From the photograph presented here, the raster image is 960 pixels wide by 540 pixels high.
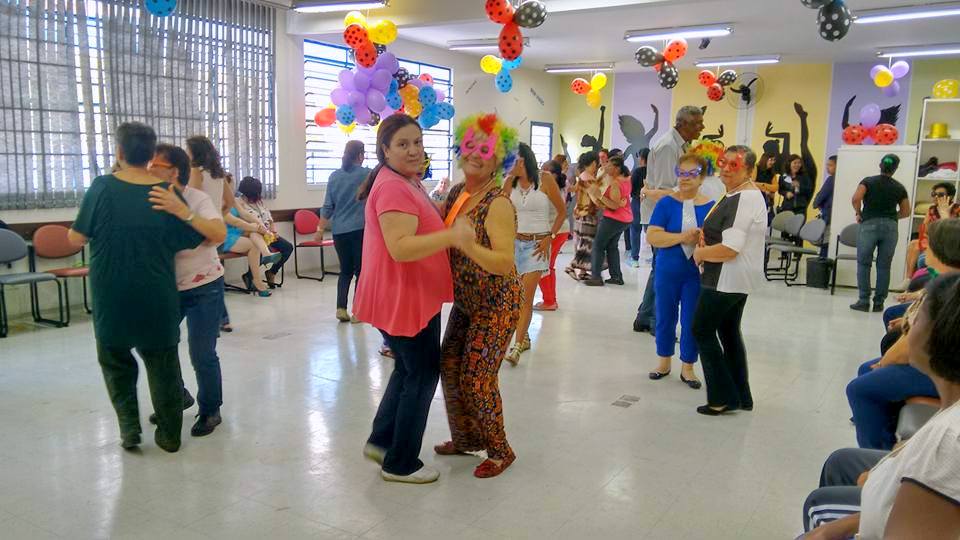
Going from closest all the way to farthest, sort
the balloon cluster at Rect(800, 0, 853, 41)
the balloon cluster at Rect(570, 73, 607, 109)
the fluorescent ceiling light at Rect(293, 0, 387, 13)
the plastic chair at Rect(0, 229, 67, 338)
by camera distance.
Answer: the plastic chair at Rect(0, 229, 67, 338) → the balloon cluster at Rect(800, 0, 853, 41) → the fluorescent ceiling light at Rect(293, 0, 387, 13) → the balloon cluster at Rect(570, 73, 607, 109)

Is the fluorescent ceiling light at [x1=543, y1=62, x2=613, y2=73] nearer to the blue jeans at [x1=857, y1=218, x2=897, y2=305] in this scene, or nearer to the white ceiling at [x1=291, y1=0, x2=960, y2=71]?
the white ceiling at [x1=291, y1=0, x2=960, y2=71]

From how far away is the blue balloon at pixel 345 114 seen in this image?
7609 mm

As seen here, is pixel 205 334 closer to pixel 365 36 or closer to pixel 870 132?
pixel 365 36

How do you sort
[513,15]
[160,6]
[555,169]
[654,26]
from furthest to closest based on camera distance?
1. [654,26]
2. [555,169]
3. [513,15]
4. [160,6]

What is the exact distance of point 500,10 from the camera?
20.5ft

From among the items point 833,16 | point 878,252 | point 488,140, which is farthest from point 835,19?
point 488,140

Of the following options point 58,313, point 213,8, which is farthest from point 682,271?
point 213,8

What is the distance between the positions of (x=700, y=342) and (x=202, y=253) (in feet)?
8.26

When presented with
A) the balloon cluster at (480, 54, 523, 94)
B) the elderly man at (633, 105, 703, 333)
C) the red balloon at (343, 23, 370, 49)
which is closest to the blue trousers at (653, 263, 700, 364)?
the elderly man at (633, 105, 703, 333)

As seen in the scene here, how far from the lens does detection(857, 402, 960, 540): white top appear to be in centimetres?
123

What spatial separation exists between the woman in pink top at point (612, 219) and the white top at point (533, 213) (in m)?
2.46

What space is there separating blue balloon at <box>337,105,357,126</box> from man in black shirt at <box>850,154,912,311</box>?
5.33 meters

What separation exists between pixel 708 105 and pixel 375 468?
11.8m

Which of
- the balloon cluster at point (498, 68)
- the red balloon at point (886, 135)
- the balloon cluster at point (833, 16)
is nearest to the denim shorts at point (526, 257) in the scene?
the balloon cluster at point (833, 16)
